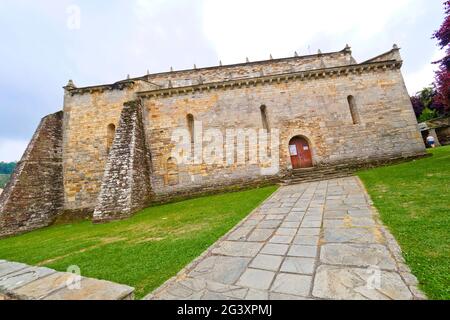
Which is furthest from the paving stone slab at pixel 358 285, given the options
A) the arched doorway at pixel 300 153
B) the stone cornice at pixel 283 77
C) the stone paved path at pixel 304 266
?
the stone cornice at pixel 283 77

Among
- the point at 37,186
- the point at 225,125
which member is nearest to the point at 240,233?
the point at 225,125

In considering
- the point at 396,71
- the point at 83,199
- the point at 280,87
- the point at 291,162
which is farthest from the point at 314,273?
the point at 396,71

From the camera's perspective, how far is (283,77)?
12.7 metres

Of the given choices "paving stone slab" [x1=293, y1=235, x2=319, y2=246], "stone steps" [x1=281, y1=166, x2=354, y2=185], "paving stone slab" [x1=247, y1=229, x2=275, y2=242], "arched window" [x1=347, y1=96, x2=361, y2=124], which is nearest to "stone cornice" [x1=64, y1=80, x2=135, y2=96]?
"stone steps" [x1=281, y1=166, x2=354, y2=185]

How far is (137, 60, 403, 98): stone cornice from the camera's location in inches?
492

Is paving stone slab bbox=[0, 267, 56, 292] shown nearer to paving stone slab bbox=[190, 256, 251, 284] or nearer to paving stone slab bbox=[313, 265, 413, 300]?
paving stone slab bbox=[190, 256, 251, 284]

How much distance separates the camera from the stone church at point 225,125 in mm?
11719

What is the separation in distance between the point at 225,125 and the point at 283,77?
488 cm

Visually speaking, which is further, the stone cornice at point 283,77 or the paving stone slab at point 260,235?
the stone cornice at point 283,77

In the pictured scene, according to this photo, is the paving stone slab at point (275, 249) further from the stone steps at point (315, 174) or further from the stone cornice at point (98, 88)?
the stone cornice at point (98, 88)

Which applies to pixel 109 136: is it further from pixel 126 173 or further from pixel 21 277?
pixel 21 277

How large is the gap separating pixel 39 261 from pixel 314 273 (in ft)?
16.7

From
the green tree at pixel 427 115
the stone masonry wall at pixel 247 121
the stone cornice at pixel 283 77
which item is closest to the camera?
the stone masonry wall at pixel 247 121

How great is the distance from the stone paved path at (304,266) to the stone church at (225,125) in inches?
322
